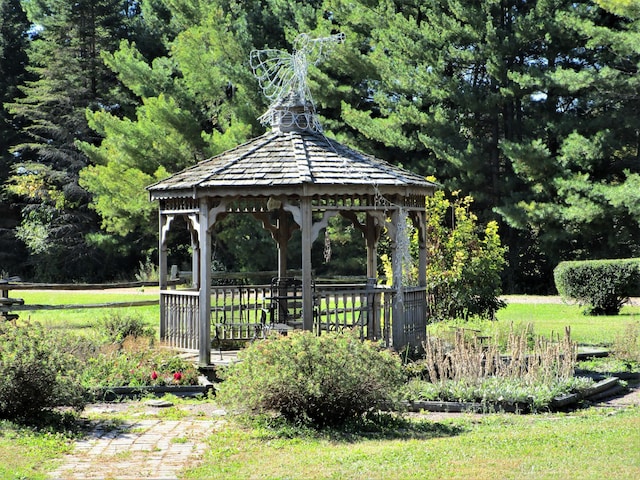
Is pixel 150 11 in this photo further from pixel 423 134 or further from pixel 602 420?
pixel 602 420

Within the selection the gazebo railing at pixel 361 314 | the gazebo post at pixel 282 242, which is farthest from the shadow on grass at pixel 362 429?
the gazebo post at pixel 282 242

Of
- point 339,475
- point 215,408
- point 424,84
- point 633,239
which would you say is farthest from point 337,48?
point 339,475

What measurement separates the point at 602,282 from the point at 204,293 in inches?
470

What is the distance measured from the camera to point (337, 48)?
107 feet

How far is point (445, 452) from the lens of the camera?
325 inches

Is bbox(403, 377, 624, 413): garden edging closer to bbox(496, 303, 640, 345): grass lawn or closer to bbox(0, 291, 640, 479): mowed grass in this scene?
bbox(0, 291, 640, 479): mowed grass

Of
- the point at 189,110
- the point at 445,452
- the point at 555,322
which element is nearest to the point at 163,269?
the point at 445,452

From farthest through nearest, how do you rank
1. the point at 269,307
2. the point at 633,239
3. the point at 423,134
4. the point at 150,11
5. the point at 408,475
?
the point at 150,11
the point at 423,134
the point at 633,239
the point at 269,307
the point at 408,475

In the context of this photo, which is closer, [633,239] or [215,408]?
[215,408]

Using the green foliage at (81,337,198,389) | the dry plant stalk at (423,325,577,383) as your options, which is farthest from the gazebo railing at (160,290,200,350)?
the dry plant stalk at (423,325,577,383)

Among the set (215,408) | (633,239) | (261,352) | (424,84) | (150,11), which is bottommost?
(215,408)

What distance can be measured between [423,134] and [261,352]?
22575mm

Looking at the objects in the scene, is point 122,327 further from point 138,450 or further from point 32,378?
point 138,450

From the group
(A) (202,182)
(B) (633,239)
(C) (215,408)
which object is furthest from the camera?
(B) (633,239)
